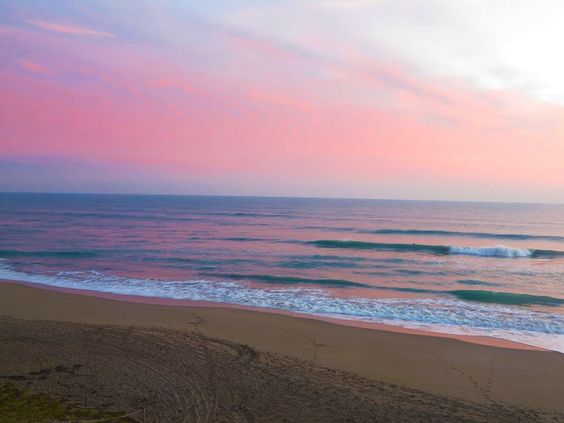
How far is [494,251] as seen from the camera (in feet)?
110

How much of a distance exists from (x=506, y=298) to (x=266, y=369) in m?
13.5

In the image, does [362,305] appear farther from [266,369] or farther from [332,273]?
[266,369]

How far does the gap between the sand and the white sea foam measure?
23.4 m

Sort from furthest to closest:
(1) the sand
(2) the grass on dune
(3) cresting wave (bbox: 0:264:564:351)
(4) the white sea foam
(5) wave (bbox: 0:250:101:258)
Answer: (4) the white sea foam < (5) wave (bbox: 0:250:101:258) < (3) cresting wave (bbox: 0:264:564:351) < (1) the sand < (2) the grass on dune

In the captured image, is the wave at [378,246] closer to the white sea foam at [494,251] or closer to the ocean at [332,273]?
the ocean at [332,273]

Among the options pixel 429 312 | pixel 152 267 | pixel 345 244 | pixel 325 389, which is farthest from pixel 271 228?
pixel 325 389

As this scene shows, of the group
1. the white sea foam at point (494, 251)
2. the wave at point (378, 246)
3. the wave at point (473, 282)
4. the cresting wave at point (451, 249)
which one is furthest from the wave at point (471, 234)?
the wave at point (473, 282)

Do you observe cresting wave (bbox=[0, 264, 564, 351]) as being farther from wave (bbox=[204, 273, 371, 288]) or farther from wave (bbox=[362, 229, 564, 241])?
wave (bbox=[362, 229, 564, 241])

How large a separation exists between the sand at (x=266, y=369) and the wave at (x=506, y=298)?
6.69 m

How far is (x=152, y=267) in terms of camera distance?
24375 millimetres

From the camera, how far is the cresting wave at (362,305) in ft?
45.5

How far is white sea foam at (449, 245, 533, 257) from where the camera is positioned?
108ft

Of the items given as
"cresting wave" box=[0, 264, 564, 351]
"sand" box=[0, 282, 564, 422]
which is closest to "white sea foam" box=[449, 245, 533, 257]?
"cresting wave" box=[0, 264, 564, 351]

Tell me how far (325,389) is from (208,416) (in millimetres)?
2459
